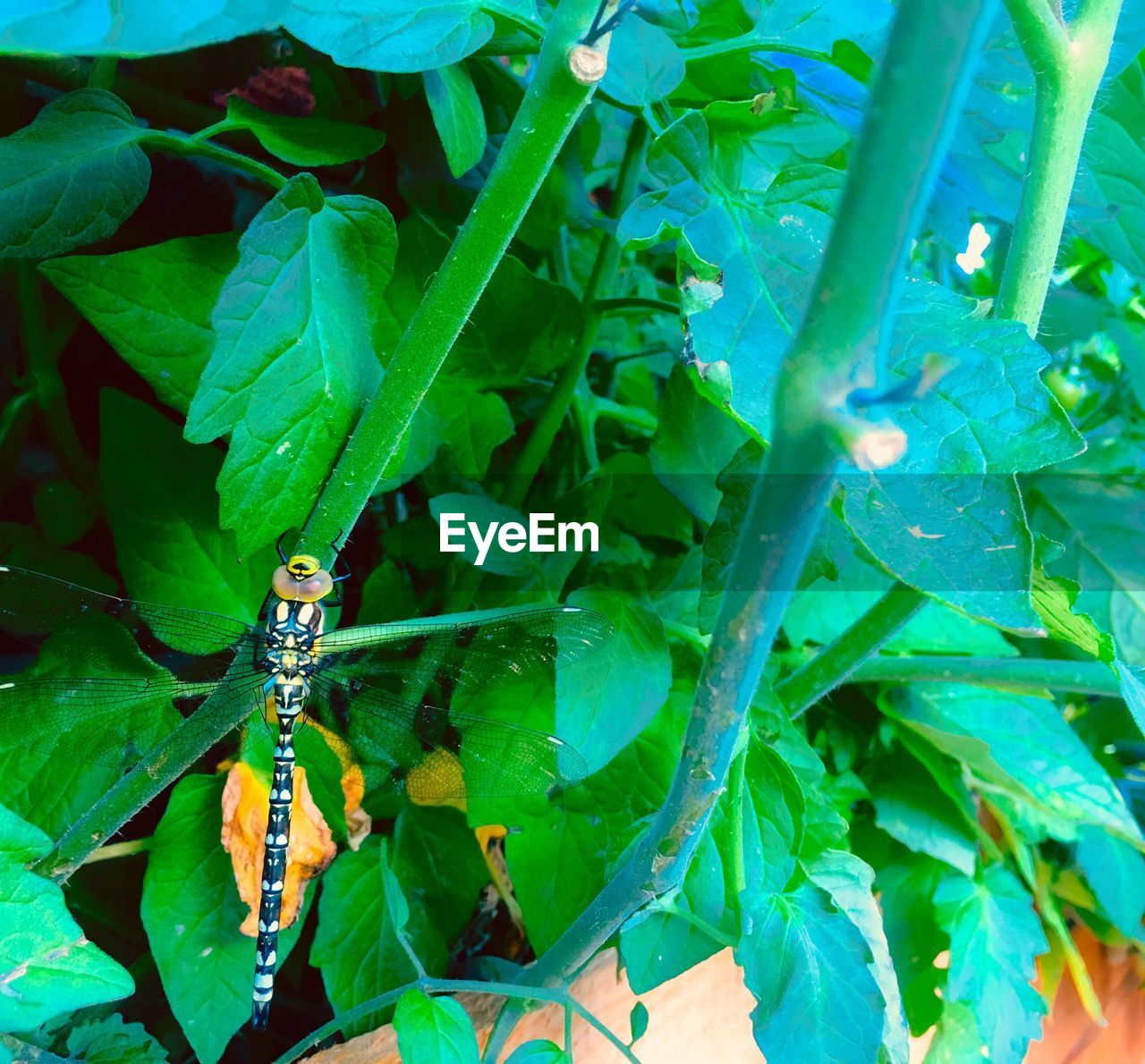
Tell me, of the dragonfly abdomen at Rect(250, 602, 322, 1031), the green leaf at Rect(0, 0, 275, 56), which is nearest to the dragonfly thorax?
the dragonfly abdomen at Rect(250, 602, 322, 1031)

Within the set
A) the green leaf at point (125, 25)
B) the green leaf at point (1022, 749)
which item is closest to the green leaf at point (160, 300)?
the green leaf at point (125, 25)

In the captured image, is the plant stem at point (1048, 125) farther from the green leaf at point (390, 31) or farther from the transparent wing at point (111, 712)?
the transparent wing at point (111, 712)

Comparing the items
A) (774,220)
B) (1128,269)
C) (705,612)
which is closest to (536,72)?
(774,220)

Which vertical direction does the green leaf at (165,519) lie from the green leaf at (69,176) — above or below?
below

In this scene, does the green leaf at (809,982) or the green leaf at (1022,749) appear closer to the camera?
the green leaf at (809,982)

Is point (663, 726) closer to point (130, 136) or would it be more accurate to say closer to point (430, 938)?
point (430, 938)

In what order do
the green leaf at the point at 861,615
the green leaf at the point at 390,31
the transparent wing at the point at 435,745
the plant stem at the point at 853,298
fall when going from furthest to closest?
1. the green leaf at the point at 861,615
2. the transparent wing at the point at 435,745
3. the green leaf at the point at 390,31
4. the plant stem at the point at 853,298
